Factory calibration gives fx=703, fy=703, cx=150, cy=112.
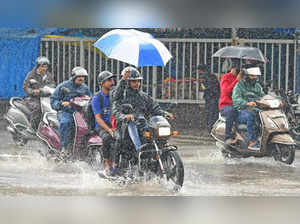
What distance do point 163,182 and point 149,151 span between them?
0.97 feet

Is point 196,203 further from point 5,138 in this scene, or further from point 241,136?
point 5,138

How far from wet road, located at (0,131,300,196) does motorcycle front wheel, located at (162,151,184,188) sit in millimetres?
114

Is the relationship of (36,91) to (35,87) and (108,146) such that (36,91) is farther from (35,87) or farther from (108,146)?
(108,146)

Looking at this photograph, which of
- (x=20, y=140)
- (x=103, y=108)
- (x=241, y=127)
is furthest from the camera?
(x=20, y=140)

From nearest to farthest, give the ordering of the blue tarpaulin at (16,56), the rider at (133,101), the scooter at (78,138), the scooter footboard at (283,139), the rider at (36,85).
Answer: the rider at (133,101), the scooter at (78,138), the scooter footboard at (283,139), the rider at (36,85), the blue tarpaulin at (16,56)

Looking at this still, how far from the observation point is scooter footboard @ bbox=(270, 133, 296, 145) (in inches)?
316

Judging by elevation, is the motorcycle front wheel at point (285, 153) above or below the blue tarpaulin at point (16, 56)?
below

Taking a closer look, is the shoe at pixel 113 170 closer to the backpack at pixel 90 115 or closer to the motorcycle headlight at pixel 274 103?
the backpack at pixel 90 115

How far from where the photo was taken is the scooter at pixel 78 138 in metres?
7.19

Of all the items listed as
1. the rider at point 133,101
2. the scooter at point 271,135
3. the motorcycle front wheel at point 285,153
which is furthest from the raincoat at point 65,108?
the motorcycle front wheel at point 285,153

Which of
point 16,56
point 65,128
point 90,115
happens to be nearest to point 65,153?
point 65,128

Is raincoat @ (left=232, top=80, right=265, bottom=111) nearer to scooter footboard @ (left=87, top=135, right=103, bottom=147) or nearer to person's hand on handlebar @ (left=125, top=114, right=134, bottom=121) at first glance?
scooter footboard @ (left=87, top=135, right=103, bottom=147)

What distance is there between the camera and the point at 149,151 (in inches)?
242

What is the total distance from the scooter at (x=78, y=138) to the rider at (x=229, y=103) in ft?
5.98
